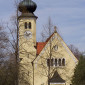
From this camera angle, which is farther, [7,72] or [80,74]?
[7,72]

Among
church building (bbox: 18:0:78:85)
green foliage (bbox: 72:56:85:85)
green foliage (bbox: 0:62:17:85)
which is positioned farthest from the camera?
church building (bbox: 18:0:78:85)

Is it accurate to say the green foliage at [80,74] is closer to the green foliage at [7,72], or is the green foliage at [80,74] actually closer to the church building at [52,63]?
the green foliage at [7,72]

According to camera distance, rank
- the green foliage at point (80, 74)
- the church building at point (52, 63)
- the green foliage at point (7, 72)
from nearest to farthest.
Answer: the green foliage at point (7, 72)
the green foliage at point (80, 74)
the church building at point (52, 63)

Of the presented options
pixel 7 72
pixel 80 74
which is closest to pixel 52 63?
pixel 7 72

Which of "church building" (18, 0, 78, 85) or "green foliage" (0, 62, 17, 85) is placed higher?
"church building" (18, 0, 78, 85)

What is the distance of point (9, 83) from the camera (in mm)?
42938

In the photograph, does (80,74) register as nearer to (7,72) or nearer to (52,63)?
(7,72)

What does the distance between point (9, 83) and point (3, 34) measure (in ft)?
41.6

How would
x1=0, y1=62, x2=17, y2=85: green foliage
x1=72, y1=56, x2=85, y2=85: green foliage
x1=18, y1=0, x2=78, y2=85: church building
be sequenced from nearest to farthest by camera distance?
x1=0, y1=62, x2=17, y2=85: green foliage → x1=72, y1=56, x2=85, y2=85: green foliage → x1=18, y1=0, x2=78, y2=85: church building

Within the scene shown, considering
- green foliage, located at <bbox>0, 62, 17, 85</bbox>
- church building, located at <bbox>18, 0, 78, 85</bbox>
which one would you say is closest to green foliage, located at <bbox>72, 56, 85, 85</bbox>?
green foliage, located at <bbox>0, 62, 17, 85</bbox>

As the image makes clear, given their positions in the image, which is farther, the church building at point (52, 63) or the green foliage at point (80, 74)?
the church building at point (52, 63)

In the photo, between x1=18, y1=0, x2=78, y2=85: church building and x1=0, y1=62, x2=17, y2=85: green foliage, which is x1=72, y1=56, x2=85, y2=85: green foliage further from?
x1=18, y1=0, x2=78, y2=85: church building

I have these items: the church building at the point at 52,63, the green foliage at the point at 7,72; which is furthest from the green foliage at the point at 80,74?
the church building at the point at 52,63

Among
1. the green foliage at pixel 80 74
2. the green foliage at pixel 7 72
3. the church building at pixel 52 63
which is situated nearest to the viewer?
the green foliage at pixel 7 72
